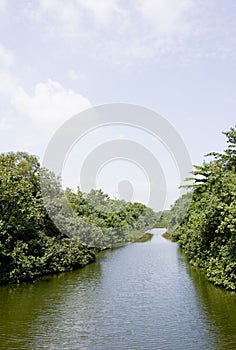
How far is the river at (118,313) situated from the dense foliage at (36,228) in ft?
4.37

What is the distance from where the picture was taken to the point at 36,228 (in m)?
23.5

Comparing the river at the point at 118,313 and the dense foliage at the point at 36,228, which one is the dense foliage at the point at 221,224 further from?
the dense foliage at the point at 36,228

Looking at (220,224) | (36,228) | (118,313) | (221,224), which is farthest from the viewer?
(36,228)

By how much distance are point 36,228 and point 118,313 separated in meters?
10.5

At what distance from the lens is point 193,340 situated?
11344 mm

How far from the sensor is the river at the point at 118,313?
11.4 metres

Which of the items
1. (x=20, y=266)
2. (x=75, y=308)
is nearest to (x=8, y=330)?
(x=75, y=308)

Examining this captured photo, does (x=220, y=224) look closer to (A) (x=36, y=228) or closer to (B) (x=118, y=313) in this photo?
(B) (x=118, y=313)

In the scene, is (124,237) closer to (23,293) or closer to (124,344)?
(23,293)

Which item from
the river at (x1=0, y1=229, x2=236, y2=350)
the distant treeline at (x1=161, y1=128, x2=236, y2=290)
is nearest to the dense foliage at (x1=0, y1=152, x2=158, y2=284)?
the river at (x1=0, y1=229, x2=236, y2=350)

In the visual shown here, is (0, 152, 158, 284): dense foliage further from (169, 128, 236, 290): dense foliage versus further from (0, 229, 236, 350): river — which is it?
(169, 128, 236, 290): dense foliage

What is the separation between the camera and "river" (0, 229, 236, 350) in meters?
11.4

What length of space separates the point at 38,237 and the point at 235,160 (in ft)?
41.4

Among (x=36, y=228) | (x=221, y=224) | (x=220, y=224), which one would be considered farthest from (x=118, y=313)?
(x=36, y=228)
